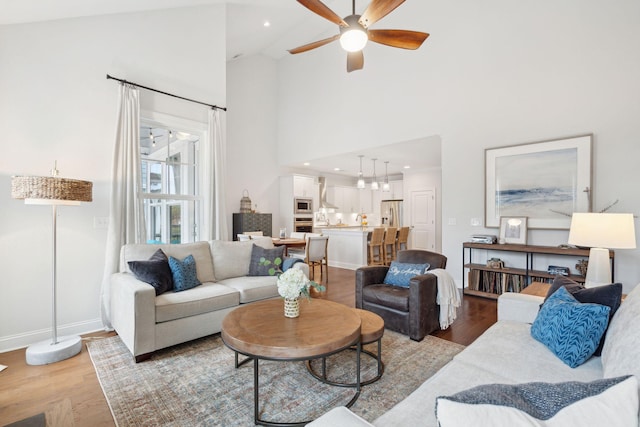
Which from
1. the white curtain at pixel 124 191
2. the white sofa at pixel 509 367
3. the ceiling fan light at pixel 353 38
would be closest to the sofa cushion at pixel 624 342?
the white sofa at pixel 509 367

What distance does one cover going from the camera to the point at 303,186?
25.9ft

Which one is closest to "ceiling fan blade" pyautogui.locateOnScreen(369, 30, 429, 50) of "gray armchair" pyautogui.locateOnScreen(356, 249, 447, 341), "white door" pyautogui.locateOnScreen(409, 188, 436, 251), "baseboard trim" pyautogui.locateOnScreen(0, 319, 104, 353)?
"gray armchair" pyautogui.locateOnScreen(356, 249, 447, 341)

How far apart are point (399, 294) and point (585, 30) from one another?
409 centimetres

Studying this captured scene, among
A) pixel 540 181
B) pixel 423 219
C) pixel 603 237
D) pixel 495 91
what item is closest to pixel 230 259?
pixel 603 237

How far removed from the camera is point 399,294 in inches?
122

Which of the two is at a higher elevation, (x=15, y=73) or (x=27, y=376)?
(x=15, y=73)

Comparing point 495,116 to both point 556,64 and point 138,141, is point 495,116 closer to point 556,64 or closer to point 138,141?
point 556,64

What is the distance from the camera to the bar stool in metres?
7.30

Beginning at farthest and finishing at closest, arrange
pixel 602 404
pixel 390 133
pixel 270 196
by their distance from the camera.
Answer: pixel 270 196, pixel 390 133, pixel 602 404

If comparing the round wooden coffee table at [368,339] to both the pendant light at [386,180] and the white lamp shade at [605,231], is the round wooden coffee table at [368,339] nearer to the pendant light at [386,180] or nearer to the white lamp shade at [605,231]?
the white lamp shade at [605,231]

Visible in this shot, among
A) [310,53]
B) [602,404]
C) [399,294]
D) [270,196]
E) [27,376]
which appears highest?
[310,53]

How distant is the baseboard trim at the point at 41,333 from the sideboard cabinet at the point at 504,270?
16.3 ft

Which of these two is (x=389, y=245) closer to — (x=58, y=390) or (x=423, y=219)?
(x=423, y=219)

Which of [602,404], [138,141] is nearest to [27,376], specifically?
[138,141]
